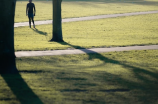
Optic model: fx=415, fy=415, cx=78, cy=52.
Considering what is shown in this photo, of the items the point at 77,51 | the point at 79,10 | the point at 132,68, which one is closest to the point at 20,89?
the point at 132,68

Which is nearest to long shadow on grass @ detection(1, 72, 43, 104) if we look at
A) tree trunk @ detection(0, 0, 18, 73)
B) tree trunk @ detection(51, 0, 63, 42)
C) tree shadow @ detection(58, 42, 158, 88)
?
tree trunk @ detection(0, 0, 18, 73)

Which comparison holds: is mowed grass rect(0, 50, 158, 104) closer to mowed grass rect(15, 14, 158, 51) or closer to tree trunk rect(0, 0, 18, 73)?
tree trunk rect(0, 0, 18, 73)

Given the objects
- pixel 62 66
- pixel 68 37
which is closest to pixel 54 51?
pixel 62 66

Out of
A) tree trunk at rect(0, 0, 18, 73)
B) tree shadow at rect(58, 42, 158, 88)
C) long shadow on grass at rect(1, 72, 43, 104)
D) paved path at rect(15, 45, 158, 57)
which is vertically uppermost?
tree trunk at rect(0, 0, 18, 73)

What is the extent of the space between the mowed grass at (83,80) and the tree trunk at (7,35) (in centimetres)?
36

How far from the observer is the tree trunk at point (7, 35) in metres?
10.8

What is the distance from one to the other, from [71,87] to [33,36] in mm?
12190

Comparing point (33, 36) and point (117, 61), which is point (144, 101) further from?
point (33, 36)

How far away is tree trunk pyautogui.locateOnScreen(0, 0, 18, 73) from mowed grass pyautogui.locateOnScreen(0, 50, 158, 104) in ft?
1.17

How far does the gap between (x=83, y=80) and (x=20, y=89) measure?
5.65 feet

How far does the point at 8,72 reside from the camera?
11125 mm

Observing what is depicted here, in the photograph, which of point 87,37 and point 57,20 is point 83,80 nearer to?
point 57,20

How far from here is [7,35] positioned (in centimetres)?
1094

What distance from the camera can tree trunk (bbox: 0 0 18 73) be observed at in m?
10.8
